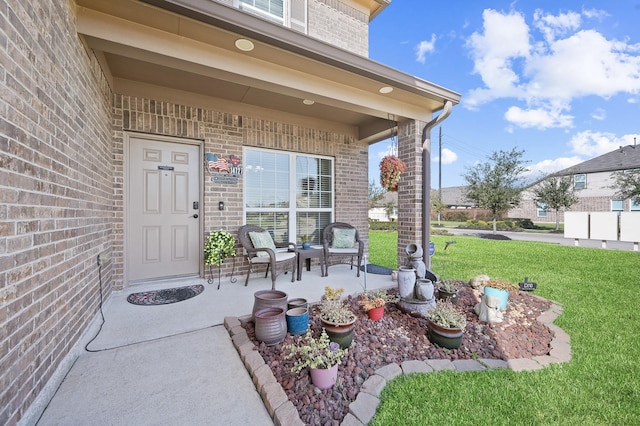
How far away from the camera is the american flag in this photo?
401 cm

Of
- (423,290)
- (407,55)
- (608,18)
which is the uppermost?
(407,55)

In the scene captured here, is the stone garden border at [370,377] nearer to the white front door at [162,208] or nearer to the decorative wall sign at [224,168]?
the white front door at [162,208]

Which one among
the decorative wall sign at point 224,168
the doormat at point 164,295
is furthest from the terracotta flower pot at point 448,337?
the decorative wall sign at point 224,168

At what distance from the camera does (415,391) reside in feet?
5.52

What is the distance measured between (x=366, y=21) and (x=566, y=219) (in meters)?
10.5

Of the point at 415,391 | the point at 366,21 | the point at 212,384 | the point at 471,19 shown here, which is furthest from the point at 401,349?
the point at 471,19

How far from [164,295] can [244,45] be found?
2920 mm

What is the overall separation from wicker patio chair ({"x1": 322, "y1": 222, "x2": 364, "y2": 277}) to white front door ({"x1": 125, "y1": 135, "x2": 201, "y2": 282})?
194 cm

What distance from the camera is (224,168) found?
4098 mm

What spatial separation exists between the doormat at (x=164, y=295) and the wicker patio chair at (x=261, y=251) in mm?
688

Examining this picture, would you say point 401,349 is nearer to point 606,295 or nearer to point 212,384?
point 212,384

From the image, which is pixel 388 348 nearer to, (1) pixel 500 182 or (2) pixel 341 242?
(2) pixel 341 242

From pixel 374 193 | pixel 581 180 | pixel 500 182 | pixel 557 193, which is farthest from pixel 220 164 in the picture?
pixel 581 180

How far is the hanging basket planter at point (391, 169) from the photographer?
150 inches
